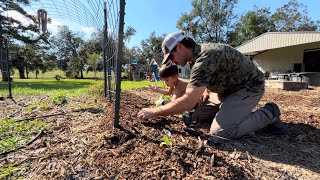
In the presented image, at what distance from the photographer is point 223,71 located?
241 cm

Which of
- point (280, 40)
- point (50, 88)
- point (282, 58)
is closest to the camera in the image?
point (50, 88)

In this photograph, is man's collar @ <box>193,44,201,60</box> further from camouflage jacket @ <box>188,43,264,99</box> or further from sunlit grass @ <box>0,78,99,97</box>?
sunlit grass @ <box>0,78,99,97</box>

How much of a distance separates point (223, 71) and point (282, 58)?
59.9ft

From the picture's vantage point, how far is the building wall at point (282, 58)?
16.9m

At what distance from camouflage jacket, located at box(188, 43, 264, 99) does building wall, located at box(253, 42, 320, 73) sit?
51.5 feet

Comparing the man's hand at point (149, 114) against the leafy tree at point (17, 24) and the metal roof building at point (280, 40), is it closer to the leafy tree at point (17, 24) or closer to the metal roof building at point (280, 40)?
the metal roof building at point (280, 40)

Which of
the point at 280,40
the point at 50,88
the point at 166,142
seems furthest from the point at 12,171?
the point at 280,40

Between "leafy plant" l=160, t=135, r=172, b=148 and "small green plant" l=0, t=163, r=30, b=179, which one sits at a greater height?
"leafy plant" l=160, t=135, r=172, b=148

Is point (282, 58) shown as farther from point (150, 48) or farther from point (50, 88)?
point (150, 48)

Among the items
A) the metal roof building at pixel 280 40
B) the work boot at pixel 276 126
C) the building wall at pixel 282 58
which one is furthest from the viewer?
the building wall at pixel 282 58

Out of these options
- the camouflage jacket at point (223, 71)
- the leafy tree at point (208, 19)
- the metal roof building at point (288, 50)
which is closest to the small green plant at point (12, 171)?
the camouflage jacket at point (223, 71)

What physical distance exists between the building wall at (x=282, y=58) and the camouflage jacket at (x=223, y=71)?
15.7 meters

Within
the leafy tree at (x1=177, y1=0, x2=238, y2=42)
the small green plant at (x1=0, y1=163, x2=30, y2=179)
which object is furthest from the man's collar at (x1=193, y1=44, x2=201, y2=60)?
the leafy tree at (x1=177, y1=0, x2=238, y2=42)

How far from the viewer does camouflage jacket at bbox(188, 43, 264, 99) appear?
7.04ft
